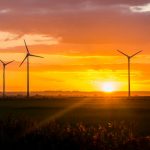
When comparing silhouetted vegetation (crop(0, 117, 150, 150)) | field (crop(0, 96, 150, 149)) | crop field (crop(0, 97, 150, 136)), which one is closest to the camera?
silhouetted vegetation (crop(0, 117, 150, 150))

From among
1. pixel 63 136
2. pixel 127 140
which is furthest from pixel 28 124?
pixel 127 140

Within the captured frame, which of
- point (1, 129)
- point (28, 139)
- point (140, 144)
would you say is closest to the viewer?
point (140, 144)

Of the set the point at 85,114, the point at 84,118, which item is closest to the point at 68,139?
the point at 84,118

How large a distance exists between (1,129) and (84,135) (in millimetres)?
5041

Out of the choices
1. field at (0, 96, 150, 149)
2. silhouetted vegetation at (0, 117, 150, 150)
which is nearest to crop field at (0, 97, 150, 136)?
field at (0, 96, 150, 149)

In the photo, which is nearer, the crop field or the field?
the field

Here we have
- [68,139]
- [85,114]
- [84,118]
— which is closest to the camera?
[68,139]

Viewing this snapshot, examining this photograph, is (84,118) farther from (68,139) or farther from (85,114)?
(68,139)

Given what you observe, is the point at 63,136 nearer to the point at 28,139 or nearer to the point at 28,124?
the point at 28,139

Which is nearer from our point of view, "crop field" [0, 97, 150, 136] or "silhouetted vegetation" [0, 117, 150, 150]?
"silhouetted vegetation" [0, 117, 150, 150]

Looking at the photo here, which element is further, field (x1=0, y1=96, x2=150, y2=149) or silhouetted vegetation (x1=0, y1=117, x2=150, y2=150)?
field (x1=0, y1=96, x2=150, y2=149)

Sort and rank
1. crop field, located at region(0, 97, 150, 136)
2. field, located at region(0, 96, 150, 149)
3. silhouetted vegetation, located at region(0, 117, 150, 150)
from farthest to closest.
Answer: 1. crop field, located at region(0, 97, 150, 136)
2. field, located at region(0, 96, 150, 149)
3. silhouetted vegetation, located at region(0, 117, 150, 150)

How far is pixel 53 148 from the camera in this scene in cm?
2883

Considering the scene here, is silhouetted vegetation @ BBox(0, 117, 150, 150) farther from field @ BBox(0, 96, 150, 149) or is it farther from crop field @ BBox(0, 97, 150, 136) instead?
crop field @ BBox(0, 97, 150, 136)
